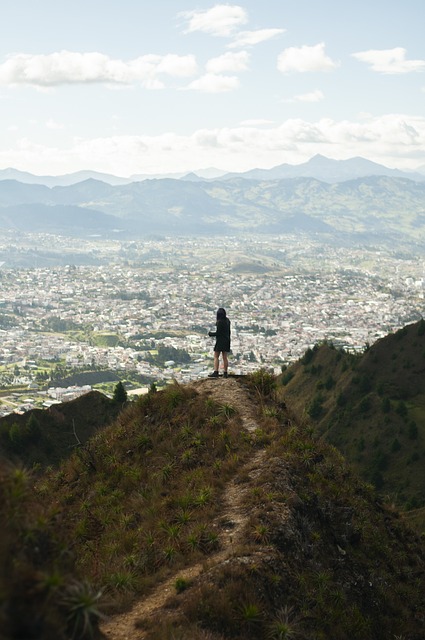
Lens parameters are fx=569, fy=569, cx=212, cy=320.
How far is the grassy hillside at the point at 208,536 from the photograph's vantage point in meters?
7.73

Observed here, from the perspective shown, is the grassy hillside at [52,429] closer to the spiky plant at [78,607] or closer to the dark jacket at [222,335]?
the dark jacket at [222,335]

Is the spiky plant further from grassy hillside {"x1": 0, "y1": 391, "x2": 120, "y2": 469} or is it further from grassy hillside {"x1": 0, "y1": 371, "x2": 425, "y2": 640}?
grassy hillside {"x1": 0, "y1": 391, "x2": 120, "y2": 469}

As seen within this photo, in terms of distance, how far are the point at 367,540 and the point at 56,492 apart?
9.78 meters

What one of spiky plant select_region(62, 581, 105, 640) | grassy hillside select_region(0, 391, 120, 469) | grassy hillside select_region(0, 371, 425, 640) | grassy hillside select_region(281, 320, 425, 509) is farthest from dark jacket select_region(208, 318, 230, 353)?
grassy hillside select_region(281, 320, 425, 509)

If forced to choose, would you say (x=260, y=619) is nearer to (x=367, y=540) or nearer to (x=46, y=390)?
(x=367, y=540)

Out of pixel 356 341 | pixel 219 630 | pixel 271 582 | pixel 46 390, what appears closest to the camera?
pixel 219 630

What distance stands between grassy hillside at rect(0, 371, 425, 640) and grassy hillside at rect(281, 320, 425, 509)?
27.3 metres

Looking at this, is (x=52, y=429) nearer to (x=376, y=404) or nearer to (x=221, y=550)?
(x=221, y=550)

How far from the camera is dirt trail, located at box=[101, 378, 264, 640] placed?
10.5 meters

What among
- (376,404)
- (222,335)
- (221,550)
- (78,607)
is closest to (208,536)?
(221,550)

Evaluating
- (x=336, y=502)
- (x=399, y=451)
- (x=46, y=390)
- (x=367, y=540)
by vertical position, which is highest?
(x=336, y=502)

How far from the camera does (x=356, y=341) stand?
164 metres

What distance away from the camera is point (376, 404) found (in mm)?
64188

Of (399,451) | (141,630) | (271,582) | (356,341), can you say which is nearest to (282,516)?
(271,582)
